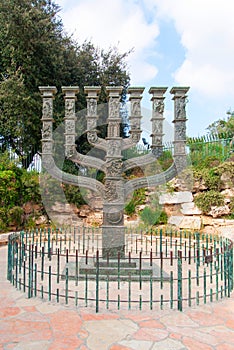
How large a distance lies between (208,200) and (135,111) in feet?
16.8

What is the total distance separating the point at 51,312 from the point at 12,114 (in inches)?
359

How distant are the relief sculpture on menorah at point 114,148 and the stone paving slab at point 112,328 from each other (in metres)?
1.66

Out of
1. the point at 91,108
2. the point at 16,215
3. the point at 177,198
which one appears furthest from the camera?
the point at 177,198

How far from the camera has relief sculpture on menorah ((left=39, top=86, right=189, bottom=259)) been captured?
4.75 meters

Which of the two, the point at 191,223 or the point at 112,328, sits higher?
the point at 191,223

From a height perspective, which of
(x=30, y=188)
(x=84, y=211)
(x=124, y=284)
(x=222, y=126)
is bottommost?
(x=124, y=284)

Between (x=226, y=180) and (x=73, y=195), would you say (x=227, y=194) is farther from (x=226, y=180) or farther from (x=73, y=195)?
(x=73, y=195)

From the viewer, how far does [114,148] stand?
4.85 metres

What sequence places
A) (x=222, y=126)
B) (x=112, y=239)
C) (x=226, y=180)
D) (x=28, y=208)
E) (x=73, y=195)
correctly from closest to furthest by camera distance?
(x=112, y=239)
(x=226, y=180)
(x=28, y=208)
(x=73, y=195)
(x=222, y=126)

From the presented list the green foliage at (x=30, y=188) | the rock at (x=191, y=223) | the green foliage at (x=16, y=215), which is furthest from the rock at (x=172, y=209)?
the green foliage at (x=16, y=215)

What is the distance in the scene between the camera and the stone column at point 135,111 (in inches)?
196

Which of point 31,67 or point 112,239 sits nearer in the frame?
point 112,239

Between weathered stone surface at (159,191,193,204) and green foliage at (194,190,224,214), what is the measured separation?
1.27 ft

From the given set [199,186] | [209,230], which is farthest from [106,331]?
[199,186]
